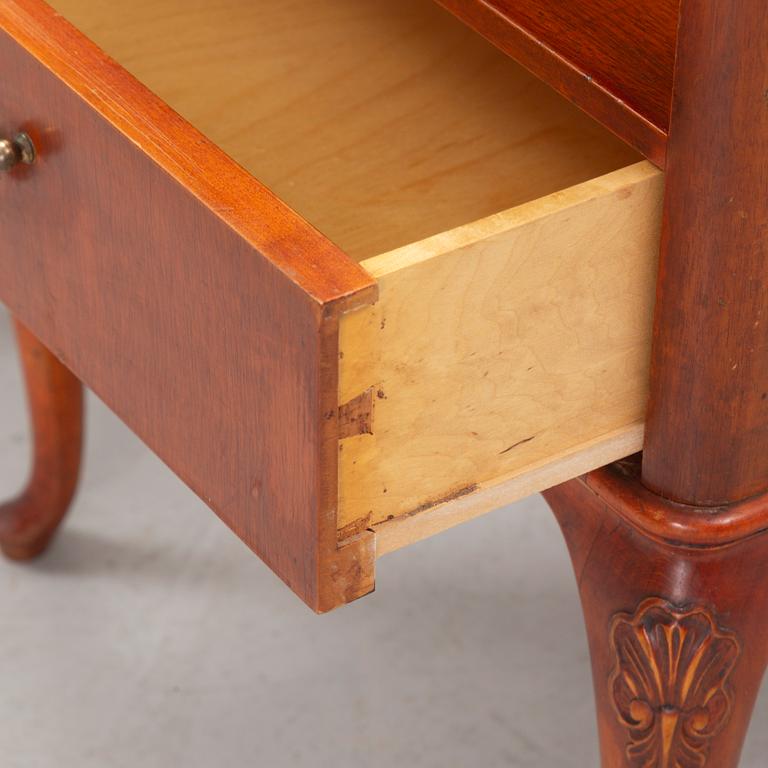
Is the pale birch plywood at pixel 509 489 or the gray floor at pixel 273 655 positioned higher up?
the pale birch plywood at pixel 509 489

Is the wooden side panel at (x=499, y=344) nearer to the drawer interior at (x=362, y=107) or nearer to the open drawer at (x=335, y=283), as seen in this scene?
the open drawer at (x=335, y=283)

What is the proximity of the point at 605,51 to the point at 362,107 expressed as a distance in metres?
0.20

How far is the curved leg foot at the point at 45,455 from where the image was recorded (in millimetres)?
1218

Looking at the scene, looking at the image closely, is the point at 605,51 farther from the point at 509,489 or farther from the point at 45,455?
the point at 45,455

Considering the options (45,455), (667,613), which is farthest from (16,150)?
(45,455)

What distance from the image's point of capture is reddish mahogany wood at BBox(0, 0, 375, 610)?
62 centimetres

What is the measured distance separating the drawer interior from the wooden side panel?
0.37ft

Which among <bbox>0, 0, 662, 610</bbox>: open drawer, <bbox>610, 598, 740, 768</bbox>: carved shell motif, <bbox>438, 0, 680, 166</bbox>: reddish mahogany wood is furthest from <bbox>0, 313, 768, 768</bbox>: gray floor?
<bbox>438, 0, 680, 166</bbox>: reddish mahogany wood

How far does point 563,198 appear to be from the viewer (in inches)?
25.5

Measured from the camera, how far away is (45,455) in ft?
4.17

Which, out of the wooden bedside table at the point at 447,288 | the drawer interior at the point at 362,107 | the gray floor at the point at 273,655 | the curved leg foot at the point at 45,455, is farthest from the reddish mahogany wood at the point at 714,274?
the curved leg foot at the point at 45,455

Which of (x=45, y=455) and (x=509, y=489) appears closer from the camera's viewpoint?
(x=509, y=489)

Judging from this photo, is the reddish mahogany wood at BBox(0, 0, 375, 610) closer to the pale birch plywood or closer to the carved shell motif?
the pale birch plywood

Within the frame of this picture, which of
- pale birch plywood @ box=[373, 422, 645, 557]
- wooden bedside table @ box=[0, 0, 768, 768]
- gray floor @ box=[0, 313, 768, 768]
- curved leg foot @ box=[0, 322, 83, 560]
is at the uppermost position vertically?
wooden bedside table @ box=[0, 0, 768, 768]
